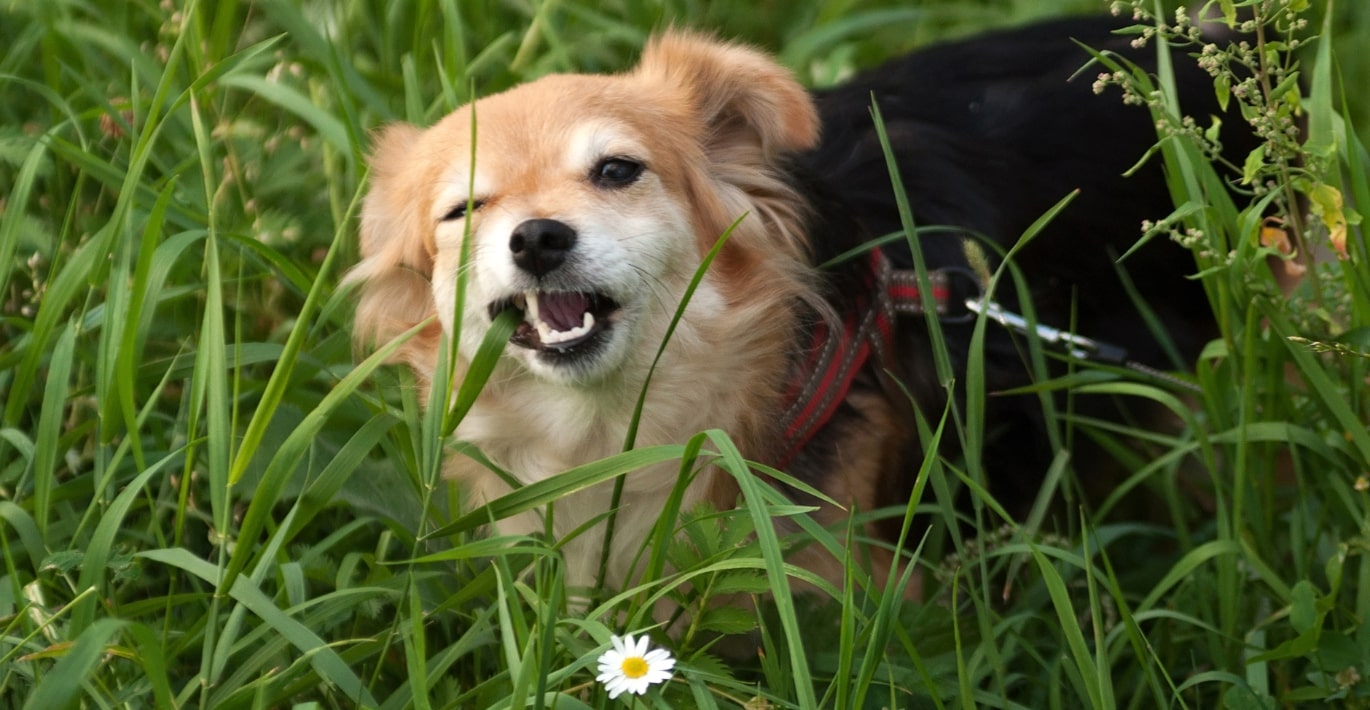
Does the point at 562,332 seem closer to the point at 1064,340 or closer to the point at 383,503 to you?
the point at 383,503

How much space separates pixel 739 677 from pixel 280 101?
4.43 feet

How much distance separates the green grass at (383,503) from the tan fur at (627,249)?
13 centimetres

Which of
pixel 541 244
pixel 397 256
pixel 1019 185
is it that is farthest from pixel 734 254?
pixel 1019 185

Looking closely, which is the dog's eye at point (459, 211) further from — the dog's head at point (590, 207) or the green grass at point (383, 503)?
the green grass at point (383, 503)

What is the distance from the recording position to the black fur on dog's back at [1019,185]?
256 centimetres

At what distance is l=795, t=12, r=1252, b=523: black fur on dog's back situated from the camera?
8.41ft

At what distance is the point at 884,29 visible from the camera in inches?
166

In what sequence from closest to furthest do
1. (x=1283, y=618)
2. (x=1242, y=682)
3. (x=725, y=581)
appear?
(x=725, y=581), (x=1242, y=682), (x=1283, y=618)

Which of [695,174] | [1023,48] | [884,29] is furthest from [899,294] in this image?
[884,29]

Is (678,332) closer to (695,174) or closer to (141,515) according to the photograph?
(695,174)

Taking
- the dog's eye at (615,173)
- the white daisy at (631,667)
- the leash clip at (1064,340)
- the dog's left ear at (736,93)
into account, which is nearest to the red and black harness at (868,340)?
the leash clip at (1064,340)

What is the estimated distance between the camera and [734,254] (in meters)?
2.29

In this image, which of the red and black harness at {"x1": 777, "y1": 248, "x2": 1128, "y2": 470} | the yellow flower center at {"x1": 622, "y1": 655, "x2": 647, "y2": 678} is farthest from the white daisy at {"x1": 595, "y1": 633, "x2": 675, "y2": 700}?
the red and black harness at {"x1": 777, "y1": 248, "x2": 1128, "y2": 470}

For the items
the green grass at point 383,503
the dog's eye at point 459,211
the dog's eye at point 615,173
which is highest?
the dog's eye at point 615,173
